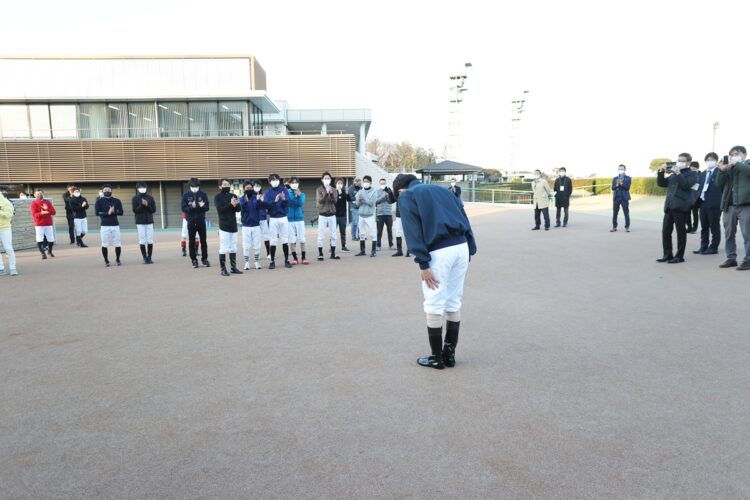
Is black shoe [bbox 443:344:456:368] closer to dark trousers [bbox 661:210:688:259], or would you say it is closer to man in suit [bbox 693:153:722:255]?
dark trousers [bbox 661:210:688:259]

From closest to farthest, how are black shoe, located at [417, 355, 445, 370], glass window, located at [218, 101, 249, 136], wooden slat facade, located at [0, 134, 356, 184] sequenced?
black shoe, located at [417, 355, 445, 370], wooden slat facade, located at [0, 134, 356, 184], glass window, located at [218, 101, 249, 136]

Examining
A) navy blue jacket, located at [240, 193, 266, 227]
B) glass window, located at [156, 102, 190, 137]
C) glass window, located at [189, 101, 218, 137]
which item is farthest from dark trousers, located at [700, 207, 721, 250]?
glass window, located at [156, 102, 190, 137]

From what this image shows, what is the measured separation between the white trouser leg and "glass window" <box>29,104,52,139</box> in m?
31.3

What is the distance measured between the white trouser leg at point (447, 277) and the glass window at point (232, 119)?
27.0 meters

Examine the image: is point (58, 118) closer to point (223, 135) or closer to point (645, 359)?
point (223, 135)

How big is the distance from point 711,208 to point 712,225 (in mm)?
387

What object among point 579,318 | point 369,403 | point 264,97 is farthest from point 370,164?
point 369,403

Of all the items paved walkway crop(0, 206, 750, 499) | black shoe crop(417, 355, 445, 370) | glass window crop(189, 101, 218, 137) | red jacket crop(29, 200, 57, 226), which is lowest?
paved walkway crop(0, 206, 750, 499)

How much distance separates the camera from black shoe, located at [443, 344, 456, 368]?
5137mm

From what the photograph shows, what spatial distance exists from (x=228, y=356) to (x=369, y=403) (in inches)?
77.4

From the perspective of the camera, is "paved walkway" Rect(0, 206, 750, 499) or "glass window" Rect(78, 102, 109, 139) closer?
"paved walkway" Rect(0, 206, 750, 499)

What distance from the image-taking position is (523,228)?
19.6 meters

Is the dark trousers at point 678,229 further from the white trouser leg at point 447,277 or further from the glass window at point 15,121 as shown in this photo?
the glass window at point 15,121

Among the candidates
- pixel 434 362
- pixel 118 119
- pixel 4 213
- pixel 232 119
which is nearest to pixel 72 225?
pixel 4 213
